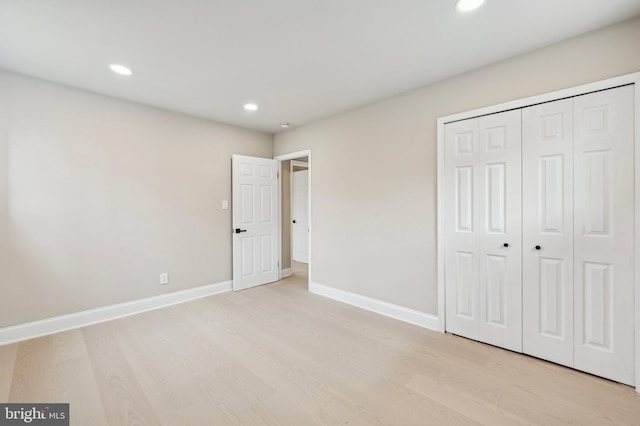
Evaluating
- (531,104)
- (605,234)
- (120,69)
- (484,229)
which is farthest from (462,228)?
(120,69)

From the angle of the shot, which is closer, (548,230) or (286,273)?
(548,230)

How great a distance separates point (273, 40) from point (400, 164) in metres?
1.79

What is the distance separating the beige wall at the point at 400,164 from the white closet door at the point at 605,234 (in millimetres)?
300

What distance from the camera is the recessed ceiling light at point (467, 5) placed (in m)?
1.64

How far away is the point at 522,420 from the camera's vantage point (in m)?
1.56

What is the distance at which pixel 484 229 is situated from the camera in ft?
8.00

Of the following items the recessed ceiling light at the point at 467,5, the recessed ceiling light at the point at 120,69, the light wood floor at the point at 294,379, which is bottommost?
the light wood floor at the point at 294,379

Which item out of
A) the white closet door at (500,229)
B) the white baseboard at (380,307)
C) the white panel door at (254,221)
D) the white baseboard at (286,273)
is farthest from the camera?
the white baseboard at (286,273)

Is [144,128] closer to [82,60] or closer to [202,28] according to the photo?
[82,60]

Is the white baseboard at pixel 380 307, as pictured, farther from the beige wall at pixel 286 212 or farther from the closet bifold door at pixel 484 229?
the beige wall at pixel 286 212

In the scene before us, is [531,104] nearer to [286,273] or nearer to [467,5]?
[467,5]

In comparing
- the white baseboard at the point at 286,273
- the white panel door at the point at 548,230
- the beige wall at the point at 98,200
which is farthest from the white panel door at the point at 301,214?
the white panel door at the point at 548,230

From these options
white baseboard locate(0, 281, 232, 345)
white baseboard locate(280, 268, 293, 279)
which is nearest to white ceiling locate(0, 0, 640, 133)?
white baseboard locate(0, 281, 232, 345)

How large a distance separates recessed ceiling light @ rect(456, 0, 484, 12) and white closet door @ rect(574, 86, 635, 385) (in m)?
1.12
